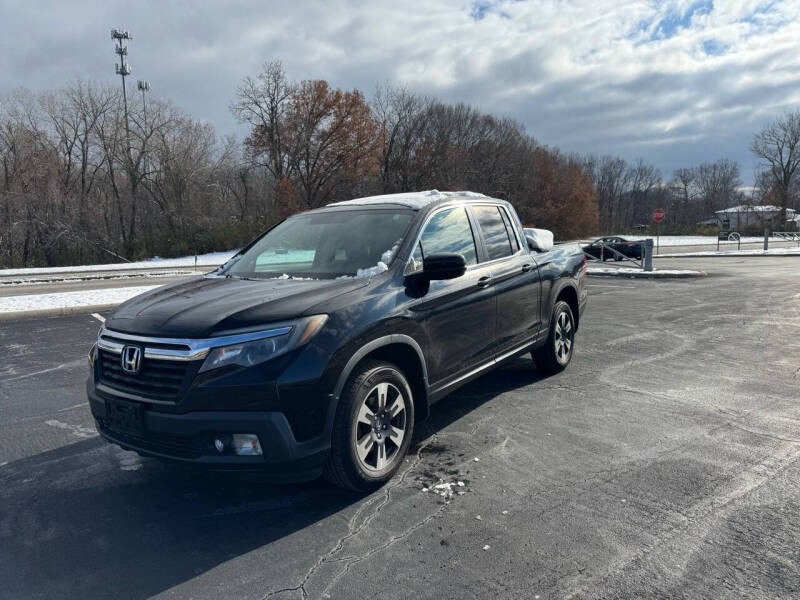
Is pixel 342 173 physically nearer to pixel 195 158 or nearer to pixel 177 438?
pixel 195 158

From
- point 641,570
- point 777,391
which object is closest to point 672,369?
point 777,391

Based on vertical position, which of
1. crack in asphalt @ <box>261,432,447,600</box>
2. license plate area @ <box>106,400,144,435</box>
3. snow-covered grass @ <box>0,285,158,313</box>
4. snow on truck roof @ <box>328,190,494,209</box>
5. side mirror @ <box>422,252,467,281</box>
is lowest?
crack in asphalt @ <box>261,432,447,600</box>

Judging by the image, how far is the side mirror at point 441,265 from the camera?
377cm

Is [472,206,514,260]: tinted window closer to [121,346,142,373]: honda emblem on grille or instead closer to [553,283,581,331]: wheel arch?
[553,283,581,331]: wheel arch

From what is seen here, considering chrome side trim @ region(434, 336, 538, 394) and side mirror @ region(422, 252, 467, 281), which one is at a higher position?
side mirror @ region(422, 252, 467, 281)

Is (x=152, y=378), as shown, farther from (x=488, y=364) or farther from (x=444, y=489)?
(x=488, y=364)

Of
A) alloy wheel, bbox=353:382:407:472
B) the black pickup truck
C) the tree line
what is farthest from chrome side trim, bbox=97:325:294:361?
the tree line

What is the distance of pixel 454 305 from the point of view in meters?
4.29

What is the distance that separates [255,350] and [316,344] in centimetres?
33

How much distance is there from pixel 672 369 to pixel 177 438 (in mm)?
5608

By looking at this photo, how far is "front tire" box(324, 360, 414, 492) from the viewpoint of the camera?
3.31 metres

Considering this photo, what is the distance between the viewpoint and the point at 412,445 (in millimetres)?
4371

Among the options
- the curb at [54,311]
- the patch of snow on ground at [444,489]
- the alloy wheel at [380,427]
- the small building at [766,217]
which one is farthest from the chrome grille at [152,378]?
the small building at [766,217]

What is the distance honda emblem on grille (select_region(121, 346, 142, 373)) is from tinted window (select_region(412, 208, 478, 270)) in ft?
6.09
